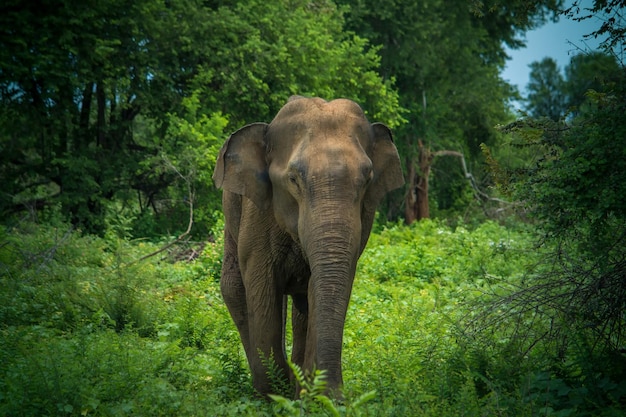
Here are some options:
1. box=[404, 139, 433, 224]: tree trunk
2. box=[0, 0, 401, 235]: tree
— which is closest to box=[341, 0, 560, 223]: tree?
box=[404, 139, 433, 224]: tree trunk

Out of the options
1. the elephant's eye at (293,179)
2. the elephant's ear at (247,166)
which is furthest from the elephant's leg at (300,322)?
the elephant's eye at (293,179)

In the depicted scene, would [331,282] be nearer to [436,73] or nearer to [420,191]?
[436,73]

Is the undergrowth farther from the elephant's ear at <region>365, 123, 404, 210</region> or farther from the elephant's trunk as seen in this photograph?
the elephant's ear at <region>365, 123, 404, 210</region>

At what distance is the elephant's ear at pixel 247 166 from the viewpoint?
23.6 ft

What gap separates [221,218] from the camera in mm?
18266

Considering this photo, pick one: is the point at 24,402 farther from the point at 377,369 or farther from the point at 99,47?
the point at 99,47

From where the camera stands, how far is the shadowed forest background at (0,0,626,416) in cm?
662

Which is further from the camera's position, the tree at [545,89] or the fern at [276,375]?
the tree at [545,89]

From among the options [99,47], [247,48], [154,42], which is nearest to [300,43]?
[247,48]

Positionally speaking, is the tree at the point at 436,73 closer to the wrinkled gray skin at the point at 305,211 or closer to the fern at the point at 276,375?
the wrinkled gray skin at the point at 305,211

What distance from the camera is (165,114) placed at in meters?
21.4

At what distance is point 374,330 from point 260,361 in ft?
10.1

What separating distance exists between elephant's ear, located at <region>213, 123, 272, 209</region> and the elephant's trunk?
3.40 feet

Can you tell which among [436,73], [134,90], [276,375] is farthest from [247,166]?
[436,73]
